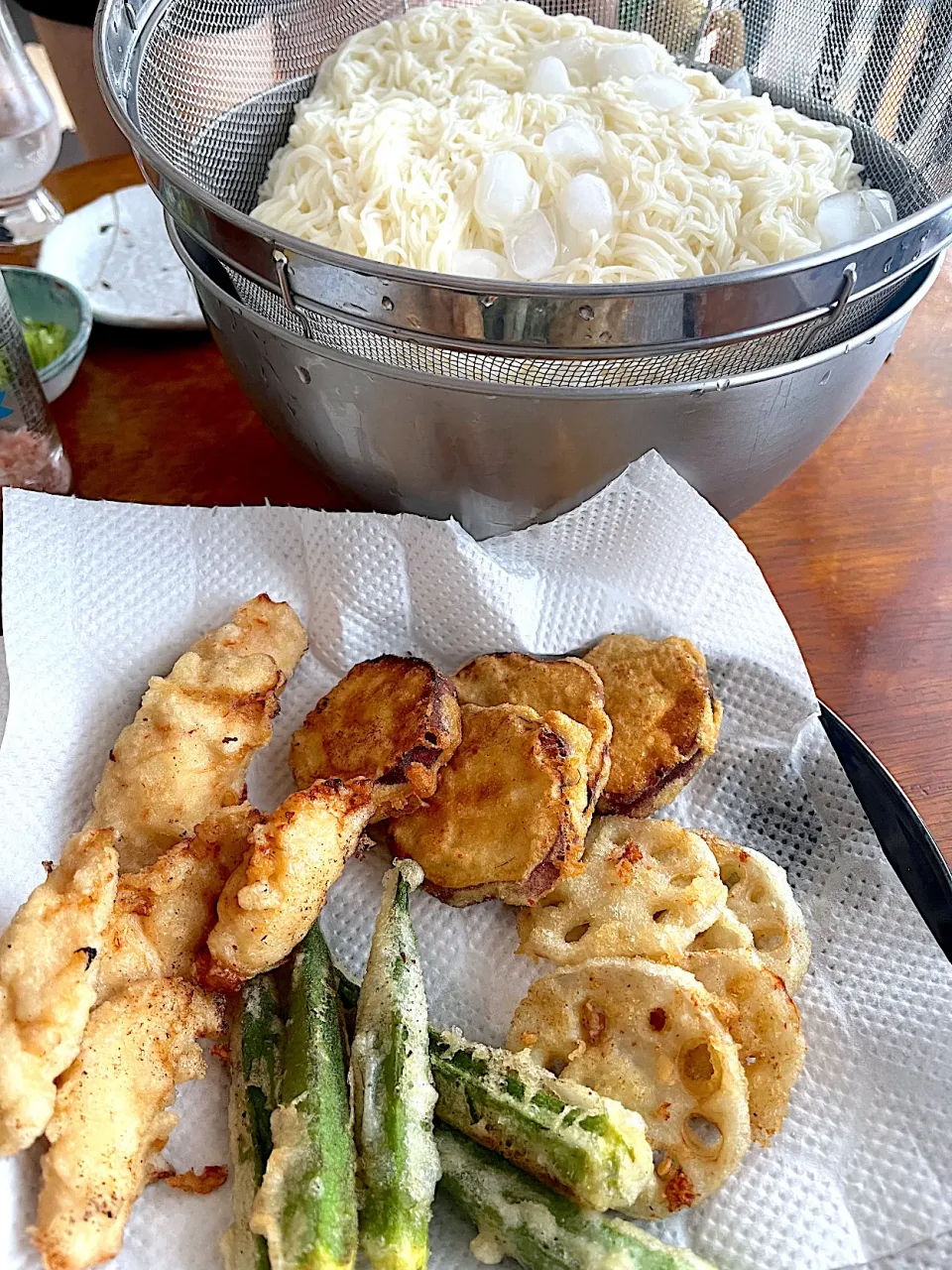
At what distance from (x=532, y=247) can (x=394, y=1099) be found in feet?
4.70

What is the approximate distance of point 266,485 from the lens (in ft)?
7.76

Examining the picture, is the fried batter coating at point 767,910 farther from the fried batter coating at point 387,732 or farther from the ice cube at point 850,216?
the ice cube at point 850,216

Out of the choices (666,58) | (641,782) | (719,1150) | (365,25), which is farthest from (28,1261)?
(365,25)

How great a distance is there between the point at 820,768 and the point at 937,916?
0.93 ft

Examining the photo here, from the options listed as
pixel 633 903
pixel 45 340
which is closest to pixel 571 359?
pixel 633 903

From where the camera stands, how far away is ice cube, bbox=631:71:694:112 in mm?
2150

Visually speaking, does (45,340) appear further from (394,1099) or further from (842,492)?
(394,1099)

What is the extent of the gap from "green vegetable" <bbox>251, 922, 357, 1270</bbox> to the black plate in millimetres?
874

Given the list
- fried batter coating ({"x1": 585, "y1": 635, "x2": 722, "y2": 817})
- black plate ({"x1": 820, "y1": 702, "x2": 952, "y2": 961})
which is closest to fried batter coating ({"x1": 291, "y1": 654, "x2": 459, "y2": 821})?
fried batter coating ({"x1": 585, "y1": 635, "x2": 722, "y2": 817})

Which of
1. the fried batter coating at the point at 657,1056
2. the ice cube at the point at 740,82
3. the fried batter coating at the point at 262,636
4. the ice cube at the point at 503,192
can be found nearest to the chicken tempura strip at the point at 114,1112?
the fried batter coating at the point at 657,1056

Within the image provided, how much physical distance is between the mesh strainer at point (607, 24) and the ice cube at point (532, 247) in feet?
1.34

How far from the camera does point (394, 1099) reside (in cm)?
131

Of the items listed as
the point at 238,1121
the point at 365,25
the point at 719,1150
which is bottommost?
the point at 238,1121

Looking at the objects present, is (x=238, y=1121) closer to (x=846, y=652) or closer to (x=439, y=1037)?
(x=439, y=1037)
